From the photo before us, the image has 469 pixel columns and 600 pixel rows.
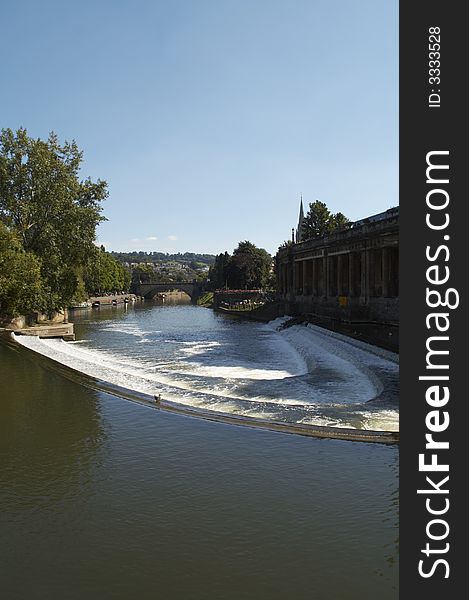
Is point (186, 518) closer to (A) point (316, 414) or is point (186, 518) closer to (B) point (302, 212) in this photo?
(A) point (316, 414)

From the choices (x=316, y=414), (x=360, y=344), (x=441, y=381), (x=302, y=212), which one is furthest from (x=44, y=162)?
(x=302, y=212)

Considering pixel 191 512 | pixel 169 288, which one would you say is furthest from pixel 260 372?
pixel 169 288

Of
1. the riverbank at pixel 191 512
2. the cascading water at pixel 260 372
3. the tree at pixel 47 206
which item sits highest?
the tree at pixel 47 206

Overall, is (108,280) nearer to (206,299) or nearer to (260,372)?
(206,299)

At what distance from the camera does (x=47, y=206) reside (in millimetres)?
53469

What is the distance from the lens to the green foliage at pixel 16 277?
4509 cm

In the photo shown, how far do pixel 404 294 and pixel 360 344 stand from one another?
92.5 ft

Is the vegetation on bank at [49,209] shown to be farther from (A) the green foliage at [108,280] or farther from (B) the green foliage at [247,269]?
(B) the green foliage at [247,269]

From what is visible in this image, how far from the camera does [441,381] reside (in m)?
9.88

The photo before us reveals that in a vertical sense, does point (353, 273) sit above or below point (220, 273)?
below

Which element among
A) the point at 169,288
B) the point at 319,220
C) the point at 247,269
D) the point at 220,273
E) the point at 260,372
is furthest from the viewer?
the point at 169,288

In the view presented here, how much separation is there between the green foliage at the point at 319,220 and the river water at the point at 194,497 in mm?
71945

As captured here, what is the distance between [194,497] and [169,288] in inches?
6540

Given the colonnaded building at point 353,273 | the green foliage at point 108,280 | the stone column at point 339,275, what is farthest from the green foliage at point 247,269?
the stone column at point 339,275
